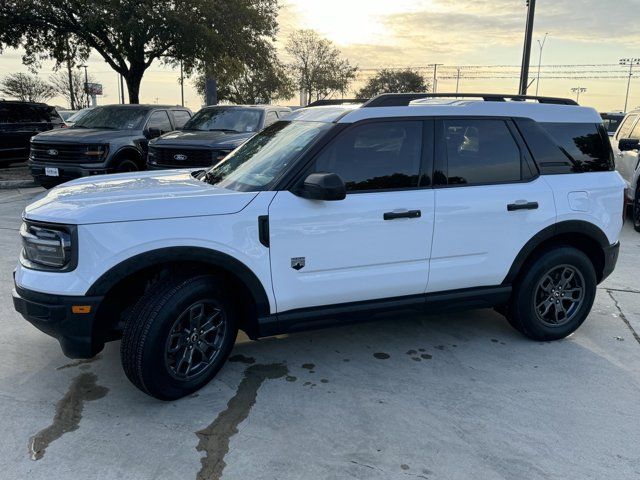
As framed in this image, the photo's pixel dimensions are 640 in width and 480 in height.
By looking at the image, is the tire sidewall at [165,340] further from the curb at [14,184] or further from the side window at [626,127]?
the curb at [14,184]

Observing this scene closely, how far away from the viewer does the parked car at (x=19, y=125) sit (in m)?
13.1

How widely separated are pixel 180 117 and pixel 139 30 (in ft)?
15.8

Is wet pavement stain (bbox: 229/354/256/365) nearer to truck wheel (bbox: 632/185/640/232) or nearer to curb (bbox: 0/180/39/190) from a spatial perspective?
truck wheel (bbox: 632/185/640/232)

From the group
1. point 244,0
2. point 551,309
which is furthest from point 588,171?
point 244,0

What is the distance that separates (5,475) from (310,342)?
224 cm

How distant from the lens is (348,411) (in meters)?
3.30

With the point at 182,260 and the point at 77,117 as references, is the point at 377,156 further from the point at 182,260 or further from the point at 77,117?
the point at 77,117

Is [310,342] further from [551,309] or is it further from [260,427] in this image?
[551,309]

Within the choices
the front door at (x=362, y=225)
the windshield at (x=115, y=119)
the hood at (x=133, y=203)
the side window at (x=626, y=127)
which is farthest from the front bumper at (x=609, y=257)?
the windshield at (x=115, y=119)

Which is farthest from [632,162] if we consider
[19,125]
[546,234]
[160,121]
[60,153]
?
[19,125]

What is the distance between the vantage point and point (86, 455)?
2828mm

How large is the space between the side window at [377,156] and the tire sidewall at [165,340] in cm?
102

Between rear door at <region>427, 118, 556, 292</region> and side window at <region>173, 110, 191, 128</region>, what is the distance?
8.96 m

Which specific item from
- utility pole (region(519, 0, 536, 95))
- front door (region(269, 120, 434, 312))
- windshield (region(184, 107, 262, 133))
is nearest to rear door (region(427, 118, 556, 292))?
front door (region(269, 120, 434, 312))
